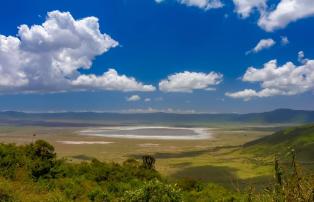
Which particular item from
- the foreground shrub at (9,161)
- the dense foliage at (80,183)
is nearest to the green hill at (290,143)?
→ the dense foliage at (80,183)

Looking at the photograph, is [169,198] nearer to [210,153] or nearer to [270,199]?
[270,199]

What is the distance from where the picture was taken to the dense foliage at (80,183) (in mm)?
27641

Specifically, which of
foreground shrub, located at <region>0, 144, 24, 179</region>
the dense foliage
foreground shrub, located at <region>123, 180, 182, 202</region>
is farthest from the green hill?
foreground shrub, located at <region>123, 180, 182, 202</region>

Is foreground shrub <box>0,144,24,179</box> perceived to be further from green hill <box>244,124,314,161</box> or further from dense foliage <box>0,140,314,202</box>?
green hill <box>244,124,314,161</box>

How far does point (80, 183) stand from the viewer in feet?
157

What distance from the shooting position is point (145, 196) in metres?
27.0

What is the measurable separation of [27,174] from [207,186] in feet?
73.4

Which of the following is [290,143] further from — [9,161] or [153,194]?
[153,194]

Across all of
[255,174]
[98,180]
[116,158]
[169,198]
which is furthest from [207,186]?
[116,158]

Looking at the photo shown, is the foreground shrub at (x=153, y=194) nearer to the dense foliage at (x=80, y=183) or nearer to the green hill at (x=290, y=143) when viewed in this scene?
the dense foliage at (x=80, y=183)

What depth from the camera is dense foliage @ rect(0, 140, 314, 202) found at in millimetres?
27641

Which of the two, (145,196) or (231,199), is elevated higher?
(145,196)

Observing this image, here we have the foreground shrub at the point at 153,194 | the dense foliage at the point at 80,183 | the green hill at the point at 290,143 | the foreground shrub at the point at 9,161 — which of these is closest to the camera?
the foreground shrub at the point at 153,194

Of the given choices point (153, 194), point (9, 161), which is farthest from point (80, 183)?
point (153, 194)
